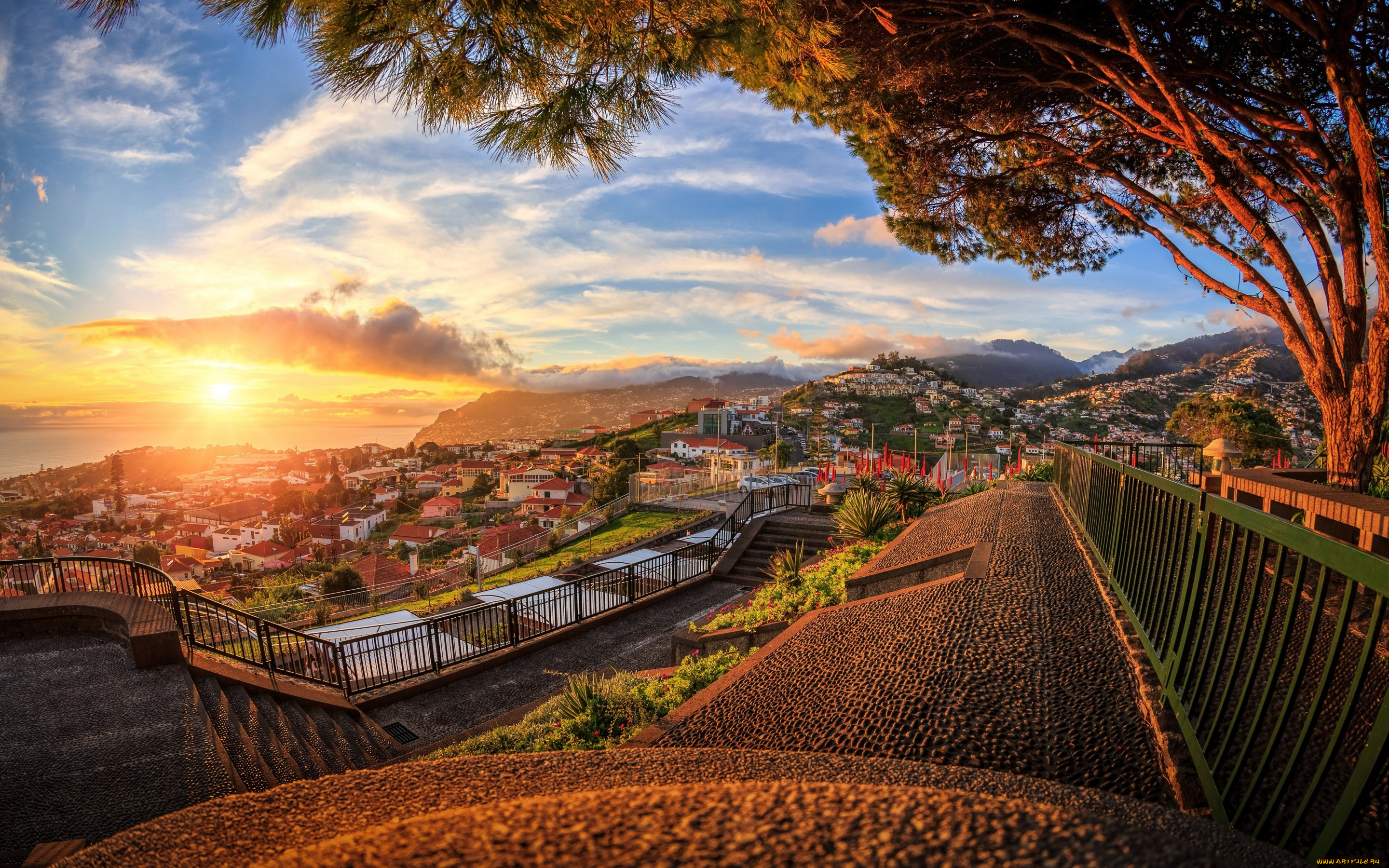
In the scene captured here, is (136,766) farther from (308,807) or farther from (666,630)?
(666,630)

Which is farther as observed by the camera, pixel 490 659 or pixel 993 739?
pixel 490 659

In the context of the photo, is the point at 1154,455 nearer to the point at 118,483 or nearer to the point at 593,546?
the point at 593,546

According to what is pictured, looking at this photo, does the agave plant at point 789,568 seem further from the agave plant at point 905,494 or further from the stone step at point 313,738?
the stone step at point 313,738

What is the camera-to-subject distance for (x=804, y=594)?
291 inches

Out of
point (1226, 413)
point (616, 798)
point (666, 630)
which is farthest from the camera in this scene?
point (1226, 413)

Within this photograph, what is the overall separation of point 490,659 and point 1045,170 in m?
12.9

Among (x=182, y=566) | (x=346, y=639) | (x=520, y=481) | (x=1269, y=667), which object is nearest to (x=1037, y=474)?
(x=1269, y=667)

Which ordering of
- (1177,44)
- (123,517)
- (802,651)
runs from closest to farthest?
(802,651)
(1177,44)
(123,517)

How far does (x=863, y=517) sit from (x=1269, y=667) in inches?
328

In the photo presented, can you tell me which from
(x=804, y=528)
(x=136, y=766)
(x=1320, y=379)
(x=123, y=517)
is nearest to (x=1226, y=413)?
(x=1320, y=379)

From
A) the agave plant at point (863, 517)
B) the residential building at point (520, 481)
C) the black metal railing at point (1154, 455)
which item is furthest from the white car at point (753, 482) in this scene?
the residential building at point (520, 481)

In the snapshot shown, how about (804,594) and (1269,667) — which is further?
(804,594)

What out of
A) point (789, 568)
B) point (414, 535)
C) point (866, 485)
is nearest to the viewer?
point (789, 568)

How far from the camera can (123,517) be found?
3691 cm
